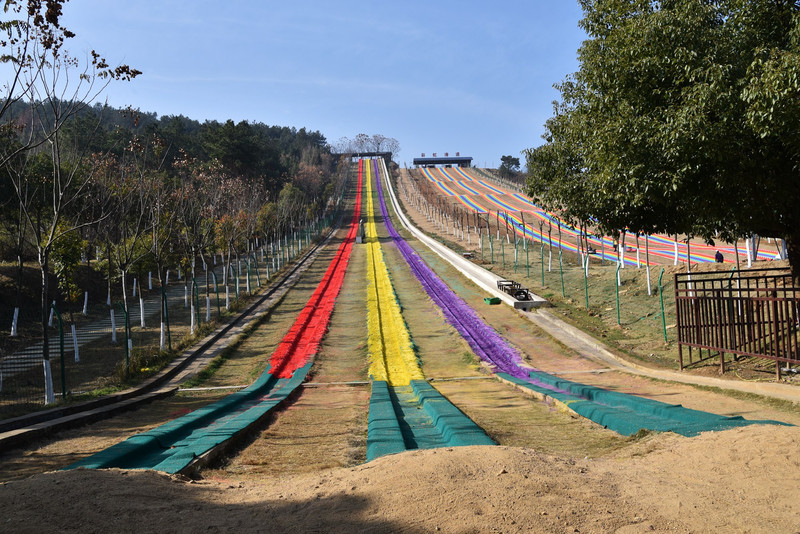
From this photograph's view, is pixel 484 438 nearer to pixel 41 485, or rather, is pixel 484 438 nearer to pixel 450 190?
pixel 41 485

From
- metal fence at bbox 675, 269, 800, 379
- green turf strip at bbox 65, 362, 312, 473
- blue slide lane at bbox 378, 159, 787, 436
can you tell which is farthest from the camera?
metal fence at bbox 675, 269, 800, 379

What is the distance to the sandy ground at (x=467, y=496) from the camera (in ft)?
13.2

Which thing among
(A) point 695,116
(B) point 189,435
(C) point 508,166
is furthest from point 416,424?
(C) point 508,166

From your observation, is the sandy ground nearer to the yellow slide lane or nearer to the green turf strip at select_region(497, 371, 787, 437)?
the green turf strip at select_region(497, 371, 787, 437)

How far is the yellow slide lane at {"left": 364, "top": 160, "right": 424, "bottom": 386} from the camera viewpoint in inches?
602

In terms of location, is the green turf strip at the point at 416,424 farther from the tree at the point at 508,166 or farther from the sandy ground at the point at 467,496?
the tree at the point at 508,166

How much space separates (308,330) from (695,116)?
16003mm

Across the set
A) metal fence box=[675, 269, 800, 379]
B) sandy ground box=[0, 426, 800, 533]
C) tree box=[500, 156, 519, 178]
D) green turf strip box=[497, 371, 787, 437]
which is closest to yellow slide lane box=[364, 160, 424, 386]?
green turf strip box=[497, 371, 787, 437]

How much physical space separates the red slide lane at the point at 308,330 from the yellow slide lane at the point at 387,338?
188 centimetres

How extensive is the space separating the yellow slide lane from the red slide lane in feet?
6.17

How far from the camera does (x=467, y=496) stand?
4.48 meters

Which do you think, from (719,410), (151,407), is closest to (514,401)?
(719,410)

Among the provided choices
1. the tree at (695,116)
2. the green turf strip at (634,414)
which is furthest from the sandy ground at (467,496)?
the tree at (695,116)

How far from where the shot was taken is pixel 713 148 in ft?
31.3
